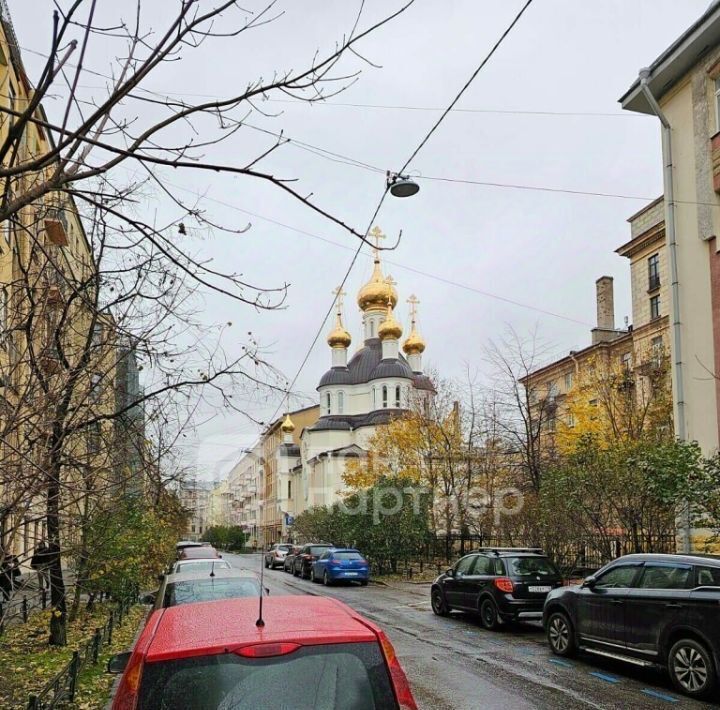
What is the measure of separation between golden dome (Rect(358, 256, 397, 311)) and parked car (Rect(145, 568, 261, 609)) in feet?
223

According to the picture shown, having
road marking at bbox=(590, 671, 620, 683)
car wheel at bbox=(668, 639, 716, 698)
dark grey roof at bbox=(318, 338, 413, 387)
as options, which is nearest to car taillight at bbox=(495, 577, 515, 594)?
road marking at bbox=(590, 671, 620, 683)

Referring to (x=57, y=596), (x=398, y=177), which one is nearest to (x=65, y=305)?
(x=398, y=177)

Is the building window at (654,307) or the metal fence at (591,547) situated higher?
the building window at (654,307)

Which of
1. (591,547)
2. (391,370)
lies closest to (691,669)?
(591,547)

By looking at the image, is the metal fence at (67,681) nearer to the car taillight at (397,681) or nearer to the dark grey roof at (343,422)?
the car taillight at (397,681)

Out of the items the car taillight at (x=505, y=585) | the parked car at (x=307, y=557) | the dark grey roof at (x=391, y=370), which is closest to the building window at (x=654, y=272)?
the parked car at (x=307, y=557)

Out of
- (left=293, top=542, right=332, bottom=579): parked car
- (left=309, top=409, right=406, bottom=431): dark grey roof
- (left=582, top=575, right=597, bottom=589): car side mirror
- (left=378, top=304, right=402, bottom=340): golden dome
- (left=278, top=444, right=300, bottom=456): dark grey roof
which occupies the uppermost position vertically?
(left=378, top=304, right=402, bottom=340): golden dome

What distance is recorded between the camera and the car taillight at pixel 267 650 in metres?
3.72

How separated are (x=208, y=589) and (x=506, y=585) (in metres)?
6.56

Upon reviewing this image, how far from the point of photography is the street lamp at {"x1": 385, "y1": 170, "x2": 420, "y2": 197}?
9.78m

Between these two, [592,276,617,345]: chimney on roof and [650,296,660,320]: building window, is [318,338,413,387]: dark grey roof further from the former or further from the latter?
[650,296,660,320]: building window

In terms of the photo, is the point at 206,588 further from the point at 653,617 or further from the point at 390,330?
the point at 390,330

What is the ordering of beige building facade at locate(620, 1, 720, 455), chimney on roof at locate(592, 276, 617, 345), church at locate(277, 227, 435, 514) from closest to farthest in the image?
beige building facade at locate(620, 1, 720, 455) < chimney on roof at locate(592, 276, 617, 345) < church at locate(277, 227, 435, 514)

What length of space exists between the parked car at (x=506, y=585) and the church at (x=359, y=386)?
2149 inches
